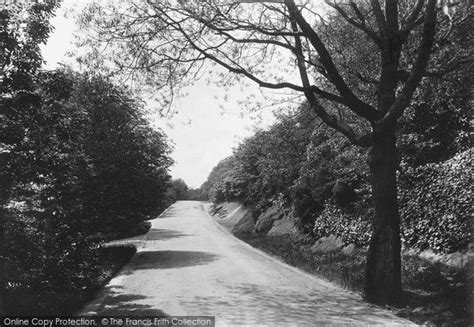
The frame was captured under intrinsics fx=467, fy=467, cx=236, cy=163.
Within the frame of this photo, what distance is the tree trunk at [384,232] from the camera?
8.74 meters

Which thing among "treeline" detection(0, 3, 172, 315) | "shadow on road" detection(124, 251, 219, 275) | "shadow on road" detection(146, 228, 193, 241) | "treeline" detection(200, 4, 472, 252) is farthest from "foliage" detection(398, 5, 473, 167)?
"shadow on road" detection(146, 228, 193, 241)

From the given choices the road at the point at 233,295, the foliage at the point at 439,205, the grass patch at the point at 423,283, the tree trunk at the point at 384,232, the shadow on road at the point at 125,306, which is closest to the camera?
the grass patch at the point at 423,283

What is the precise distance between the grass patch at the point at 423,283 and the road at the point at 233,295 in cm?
32

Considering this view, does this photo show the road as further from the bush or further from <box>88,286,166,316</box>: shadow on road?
the bush

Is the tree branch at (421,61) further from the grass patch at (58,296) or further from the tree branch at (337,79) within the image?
the grass patch at (58,296)

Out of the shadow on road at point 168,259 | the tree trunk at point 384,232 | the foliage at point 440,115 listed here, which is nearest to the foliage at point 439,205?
the foliage at point 440,115

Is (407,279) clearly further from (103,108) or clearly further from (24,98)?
(103,108)

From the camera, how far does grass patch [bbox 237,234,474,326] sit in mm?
7145

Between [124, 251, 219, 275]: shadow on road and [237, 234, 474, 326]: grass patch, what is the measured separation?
11.9ft

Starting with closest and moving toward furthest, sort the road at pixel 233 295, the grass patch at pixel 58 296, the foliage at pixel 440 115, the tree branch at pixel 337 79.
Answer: the grass patch at pixel 58 296 < the road at pixel 233 295 < the tree branch at pixel 337 79 < the foliage at pixel 440 115

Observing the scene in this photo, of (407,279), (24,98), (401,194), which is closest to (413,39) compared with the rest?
(401,194)

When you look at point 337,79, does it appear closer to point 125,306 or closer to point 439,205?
point 439,205

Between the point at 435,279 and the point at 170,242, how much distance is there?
15.5 metres

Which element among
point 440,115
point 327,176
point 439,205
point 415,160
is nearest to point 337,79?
point 439,205
